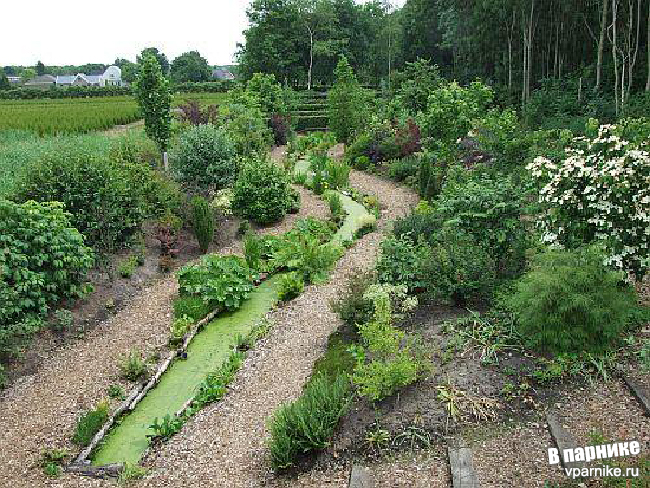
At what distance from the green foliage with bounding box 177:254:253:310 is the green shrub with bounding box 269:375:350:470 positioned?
3945mm

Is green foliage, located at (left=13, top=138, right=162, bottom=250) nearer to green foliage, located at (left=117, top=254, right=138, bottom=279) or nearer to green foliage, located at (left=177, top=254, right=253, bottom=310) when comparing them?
green foliage, located at (left=117, top=254, right=138, bottom=279)

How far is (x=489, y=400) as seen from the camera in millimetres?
6262

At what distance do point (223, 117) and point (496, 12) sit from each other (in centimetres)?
1736

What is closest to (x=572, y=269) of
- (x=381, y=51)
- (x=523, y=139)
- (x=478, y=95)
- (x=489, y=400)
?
(x=489, y=400)

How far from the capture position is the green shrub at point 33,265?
8070 millimetres

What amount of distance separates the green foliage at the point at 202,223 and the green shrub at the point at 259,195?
1.94 metres

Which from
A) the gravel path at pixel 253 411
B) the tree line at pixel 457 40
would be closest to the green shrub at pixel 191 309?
the gravel path at pixel 253 411

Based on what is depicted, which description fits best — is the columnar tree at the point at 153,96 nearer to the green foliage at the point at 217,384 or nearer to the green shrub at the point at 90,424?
A: the green foliage at the point at 217,384

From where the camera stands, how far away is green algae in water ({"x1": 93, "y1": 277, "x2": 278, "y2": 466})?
6.63m

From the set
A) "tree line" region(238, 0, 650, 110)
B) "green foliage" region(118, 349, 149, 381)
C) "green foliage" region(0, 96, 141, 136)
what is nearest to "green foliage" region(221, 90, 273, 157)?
"green foliage" region(0, 96, 141, 136)

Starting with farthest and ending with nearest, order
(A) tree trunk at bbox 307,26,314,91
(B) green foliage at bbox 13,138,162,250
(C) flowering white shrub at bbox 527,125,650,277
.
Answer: (A) tree trunk at bbox 307,26,314,91
(B) green foliage at bbox 13,138,162,250
(C) flowering white shrub at bbox 527,125,650,277

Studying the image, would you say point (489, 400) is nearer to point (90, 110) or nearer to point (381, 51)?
point (90, 110)

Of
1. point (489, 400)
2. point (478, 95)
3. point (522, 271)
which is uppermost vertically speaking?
point (478, 95)

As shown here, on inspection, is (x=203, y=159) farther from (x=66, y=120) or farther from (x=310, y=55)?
(x=310, y=55)
